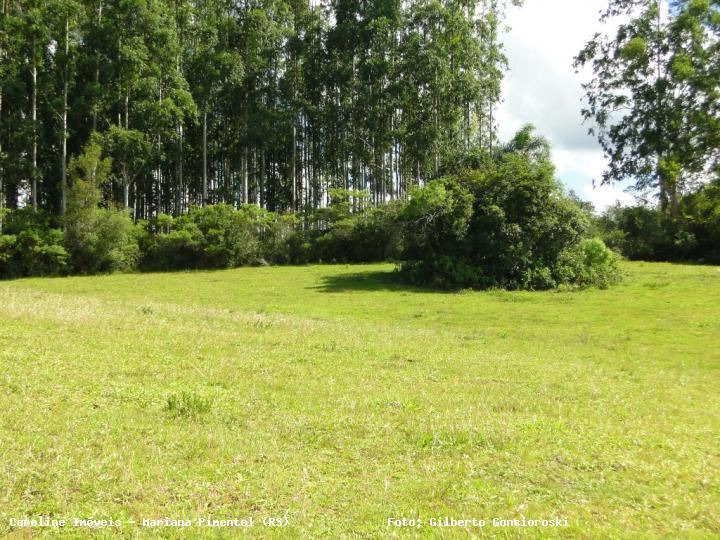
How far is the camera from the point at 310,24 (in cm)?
5634

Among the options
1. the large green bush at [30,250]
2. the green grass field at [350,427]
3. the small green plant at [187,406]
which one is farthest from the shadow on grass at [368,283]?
the small green plant at [187,406]

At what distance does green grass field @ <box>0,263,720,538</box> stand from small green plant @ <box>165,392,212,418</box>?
0.09 feet

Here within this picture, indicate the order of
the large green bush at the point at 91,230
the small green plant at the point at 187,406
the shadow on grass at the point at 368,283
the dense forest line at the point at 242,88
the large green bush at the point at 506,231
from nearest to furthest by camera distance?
1. the small green plant at the point at 187,406
2. the large green bush at the point at 506,231
3. the shadow on grass at the point at 368,283
4. the large green bush at the point at 91,230
5. the dense forest line at the point at 242,88

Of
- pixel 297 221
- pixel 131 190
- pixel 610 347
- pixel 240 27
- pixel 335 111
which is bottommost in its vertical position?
pixel 610 347

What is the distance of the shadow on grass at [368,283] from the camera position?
2991cm

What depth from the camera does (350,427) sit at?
7191 mm

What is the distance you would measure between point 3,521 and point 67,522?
0.50 m

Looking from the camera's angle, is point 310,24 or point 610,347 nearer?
point 610,347

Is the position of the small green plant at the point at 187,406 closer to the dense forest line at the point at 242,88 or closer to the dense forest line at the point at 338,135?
the dense forest line at the point at 338,135

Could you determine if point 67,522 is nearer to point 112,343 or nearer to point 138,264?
point 112,343

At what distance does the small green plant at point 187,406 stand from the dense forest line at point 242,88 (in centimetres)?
3946

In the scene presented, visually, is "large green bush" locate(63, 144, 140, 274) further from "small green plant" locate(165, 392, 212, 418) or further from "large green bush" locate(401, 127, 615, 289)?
"small green plant" locate(165, 392, 212, 418)

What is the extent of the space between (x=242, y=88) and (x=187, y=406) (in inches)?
2059

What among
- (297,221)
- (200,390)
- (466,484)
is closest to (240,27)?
(297,221)
